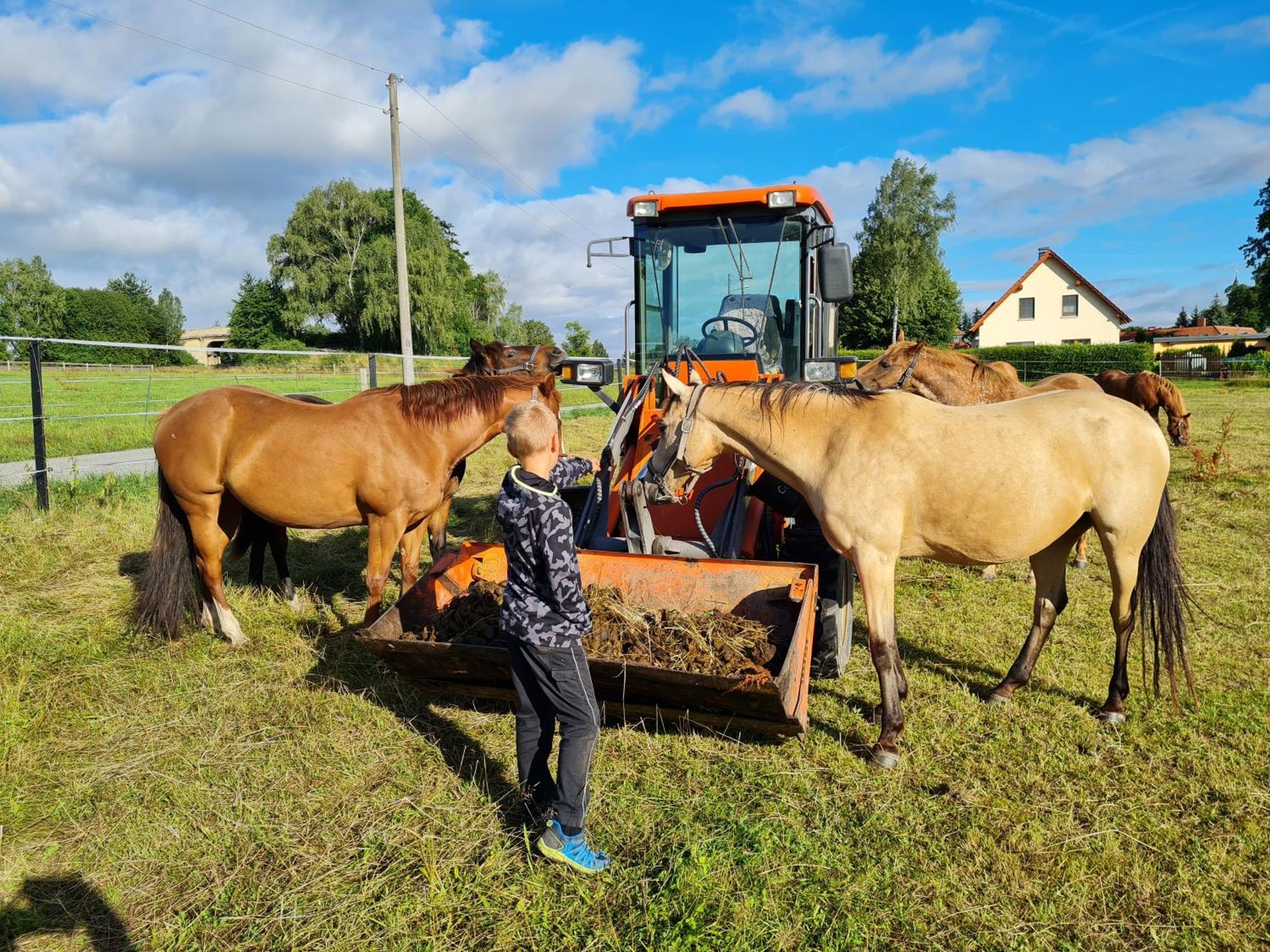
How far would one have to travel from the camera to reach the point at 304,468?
15.3ft

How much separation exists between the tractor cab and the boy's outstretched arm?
2.88 metres

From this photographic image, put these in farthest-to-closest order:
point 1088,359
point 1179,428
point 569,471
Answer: point 1088,359, point 1179,428, point 569,471

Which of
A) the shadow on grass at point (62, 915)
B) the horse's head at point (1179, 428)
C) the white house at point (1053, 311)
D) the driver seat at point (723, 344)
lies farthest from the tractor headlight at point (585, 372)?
the white house at point (1053, 311)

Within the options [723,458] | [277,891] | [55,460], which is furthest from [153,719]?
[55,460]

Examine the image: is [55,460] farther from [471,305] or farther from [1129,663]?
[471,305]

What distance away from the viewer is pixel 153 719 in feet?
12.4

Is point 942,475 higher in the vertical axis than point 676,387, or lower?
lower

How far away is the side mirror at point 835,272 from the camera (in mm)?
5137

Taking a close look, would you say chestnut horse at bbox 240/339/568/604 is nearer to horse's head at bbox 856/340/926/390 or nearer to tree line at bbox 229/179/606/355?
horse's head at bbox 856/340/926/390

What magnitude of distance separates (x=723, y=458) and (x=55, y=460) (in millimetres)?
9573

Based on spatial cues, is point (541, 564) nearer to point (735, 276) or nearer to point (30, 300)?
point (735, 276)

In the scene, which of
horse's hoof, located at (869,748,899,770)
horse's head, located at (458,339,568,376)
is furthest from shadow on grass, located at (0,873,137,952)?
horse's head, located at (458,339,568,376)

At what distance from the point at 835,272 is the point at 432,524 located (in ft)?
12.2

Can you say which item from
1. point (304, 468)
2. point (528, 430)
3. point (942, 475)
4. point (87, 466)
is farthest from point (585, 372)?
point (87, 466)
